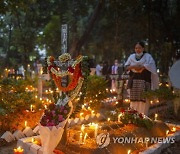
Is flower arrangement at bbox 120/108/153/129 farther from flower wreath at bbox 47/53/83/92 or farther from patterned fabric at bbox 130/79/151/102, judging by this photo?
flower wreath at bbox 47/53/83/92

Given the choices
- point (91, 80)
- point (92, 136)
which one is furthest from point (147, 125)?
point (91, 80)

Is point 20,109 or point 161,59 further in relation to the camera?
point 161,59

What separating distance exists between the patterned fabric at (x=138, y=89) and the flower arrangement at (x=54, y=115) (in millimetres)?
2793

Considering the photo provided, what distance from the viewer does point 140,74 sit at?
7719mm

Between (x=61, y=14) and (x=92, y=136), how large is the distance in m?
15.7

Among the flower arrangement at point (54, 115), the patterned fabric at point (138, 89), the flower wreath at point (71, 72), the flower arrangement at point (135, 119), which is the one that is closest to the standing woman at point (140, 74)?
the patterned fabric at point (138, 89)

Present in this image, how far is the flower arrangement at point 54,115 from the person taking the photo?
4961 millimetres

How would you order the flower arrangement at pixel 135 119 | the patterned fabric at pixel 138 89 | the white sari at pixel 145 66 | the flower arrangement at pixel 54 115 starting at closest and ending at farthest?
the flower arrangement at pixel 54 115 → the flower arrangement at pixel 135 119 → the white sari at pixel 145 66 → the patterned fabric at pixel 138 89

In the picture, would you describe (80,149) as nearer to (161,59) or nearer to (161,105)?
(161,105)

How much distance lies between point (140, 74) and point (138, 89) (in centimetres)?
37

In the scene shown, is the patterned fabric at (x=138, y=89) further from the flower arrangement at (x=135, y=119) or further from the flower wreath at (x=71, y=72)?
the flower wreath at (x=71, y=72)

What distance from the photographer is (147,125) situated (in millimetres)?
6664

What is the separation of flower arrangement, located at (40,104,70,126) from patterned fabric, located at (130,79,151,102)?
9.16 ft

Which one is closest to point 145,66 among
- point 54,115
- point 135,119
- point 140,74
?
point 140,74
